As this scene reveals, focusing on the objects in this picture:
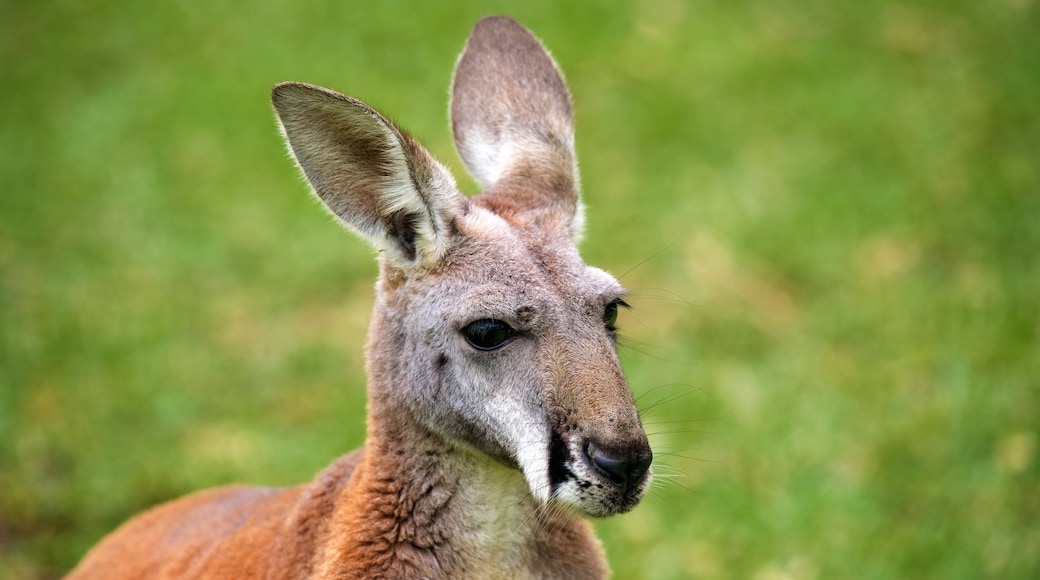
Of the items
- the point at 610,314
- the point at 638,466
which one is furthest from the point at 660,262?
the point at 638,466

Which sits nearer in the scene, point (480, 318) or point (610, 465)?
point (610, 465)

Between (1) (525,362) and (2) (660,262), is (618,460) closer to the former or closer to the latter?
(1) (525,362)

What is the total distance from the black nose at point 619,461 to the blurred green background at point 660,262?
46.8 inches

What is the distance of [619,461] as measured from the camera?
303 centimetres

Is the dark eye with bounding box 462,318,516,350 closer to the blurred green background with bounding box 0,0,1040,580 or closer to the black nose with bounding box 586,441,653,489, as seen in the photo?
the black nose with bounding box 586,441,653,489

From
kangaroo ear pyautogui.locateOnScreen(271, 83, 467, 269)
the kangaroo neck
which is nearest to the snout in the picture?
the kangaroo neck

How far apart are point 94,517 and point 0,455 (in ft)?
2.54

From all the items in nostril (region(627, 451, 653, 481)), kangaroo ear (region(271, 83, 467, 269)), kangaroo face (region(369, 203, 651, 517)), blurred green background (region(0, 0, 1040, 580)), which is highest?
blurred green background (region(0, 0, 1040, 580))

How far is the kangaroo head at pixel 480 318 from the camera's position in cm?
311

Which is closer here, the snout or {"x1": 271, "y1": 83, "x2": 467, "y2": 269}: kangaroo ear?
the snout

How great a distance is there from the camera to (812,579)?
5.35 metres

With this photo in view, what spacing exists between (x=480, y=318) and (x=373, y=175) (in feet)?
1.81

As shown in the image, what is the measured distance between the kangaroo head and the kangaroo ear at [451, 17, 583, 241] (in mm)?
203

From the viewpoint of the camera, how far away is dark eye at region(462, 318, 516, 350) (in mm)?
3334
